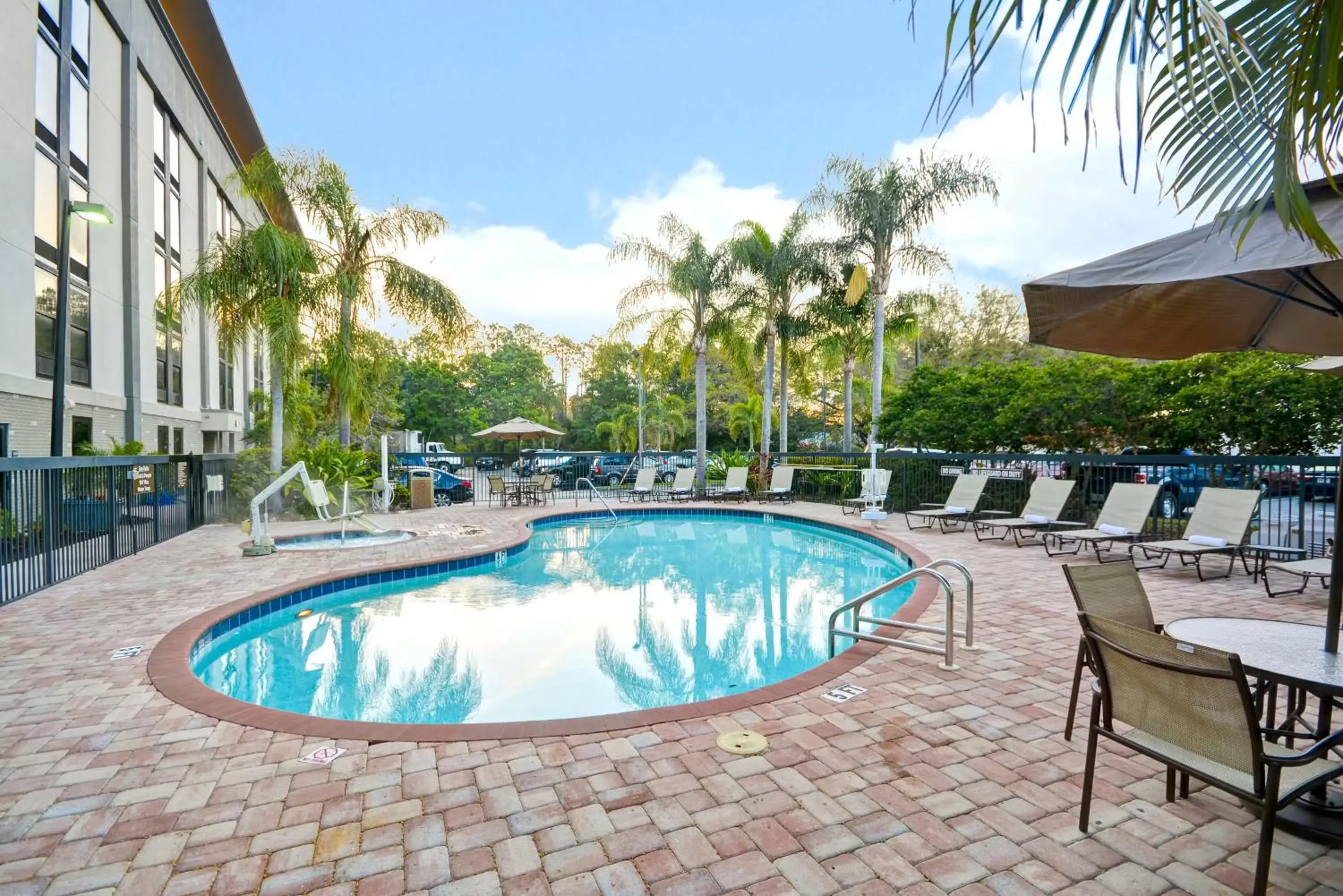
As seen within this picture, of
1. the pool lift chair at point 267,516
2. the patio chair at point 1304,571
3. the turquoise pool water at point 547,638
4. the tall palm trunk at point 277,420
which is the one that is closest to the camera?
the turquoise pool water at point 547,638

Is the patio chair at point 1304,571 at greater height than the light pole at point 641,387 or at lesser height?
lesser

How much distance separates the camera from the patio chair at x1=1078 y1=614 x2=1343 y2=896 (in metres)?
1.86

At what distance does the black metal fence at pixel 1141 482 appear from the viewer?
24.8 feet

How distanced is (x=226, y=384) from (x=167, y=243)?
826 centimetres

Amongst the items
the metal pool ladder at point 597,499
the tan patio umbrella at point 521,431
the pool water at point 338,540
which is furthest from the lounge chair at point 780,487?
the pool water at point 338,540

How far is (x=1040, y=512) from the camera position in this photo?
913 cm

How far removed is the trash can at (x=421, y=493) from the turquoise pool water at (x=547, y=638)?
5838 mm

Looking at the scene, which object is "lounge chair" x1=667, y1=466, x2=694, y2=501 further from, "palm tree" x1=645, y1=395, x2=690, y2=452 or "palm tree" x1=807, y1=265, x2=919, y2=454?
"palm tree" x1=645, y1=395, x2=690, y2=452

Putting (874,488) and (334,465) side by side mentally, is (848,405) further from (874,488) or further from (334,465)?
(334,465)

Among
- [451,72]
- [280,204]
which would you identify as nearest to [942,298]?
[451,72]

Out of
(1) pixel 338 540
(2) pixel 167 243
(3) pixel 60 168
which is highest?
(2) pixel 167 243

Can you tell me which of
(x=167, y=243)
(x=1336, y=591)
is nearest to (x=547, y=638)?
(x=1336, y=591)

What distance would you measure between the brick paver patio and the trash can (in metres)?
10.7

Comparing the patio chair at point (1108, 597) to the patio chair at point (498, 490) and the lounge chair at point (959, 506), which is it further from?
the patio chair at point (498, 490)
